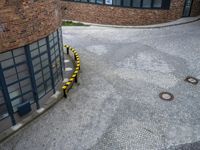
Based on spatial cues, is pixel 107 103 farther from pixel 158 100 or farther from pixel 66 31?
pixel 66 31

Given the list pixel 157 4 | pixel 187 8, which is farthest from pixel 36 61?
pixel 187 8

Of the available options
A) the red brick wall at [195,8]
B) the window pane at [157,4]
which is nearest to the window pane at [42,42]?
the window pane at [157,4]

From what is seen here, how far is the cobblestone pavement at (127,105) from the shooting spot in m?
9.15

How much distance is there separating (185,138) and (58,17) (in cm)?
Answer: 872

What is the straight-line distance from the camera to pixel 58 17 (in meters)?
11.4

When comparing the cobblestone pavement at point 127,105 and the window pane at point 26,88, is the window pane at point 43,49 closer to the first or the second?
the window pane at point 26,88

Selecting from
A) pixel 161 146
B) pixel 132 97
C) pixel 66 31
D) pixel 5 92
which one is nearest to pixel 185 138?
pixel 161 146

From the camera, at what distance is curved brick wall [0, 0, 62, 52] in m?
8.30

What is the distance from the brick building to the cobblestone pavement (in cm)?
110

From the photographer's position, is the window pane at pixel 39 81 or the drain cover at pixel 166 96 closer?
the window pane at pixel 39 81

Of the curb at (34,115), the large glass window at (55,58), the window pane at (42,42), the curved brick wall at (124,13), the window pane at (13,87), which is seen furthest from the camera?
the curved brick wall at (124,13)

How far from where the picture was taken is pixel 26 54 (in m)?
9.48

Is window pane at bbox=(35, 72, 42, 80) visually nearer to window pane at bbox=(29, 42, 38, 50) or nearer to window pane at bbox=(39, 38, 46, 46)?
window pane at bbox=(29, 42, 38, 50)

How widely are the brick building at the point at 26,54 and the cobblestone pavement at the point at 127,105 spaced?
1.10 metres
